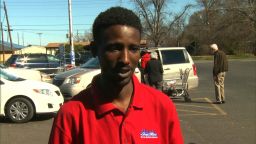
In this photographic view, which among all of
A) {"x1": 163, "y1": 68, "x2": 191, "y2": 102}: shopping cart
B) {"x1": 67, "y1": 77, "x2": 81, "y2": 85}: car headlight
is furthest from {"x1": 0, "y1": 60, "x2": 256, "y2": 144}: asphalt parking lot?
{"x1": 67, "y1": 77, "x2": 81, "y2": 85}: car headlight

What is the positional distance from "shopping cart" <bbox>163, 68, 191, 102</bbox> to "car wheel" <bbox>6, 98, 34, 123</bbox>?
5280 millimetres

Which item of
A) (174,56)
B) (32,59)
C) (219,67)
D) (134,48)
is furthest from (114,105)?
(32,59)

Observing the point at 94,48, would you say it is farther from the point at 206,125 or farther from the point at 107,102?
the point at 206,125

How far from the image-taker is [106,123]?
2.25 meters

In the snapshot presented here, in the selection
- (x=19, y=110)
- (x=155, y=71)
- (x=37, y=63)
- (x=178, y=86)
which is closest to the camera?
(x=19, y=110)

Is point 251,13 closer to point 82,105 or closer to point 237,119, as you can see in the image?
point 237,119

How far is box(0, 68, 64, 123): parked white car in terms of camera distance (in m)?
12.0

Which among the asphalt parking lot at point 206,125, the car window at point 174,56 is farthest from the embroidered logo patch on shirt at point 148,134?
the car window at point 174,56

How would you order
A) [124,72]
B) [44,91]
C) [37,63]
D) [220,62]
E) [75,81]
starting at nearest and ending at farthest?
[124,72] < [44,91] < [220,62] < [75,81] < [37,63]

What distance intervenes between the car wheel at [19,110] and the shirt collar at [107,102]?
9.88 metres

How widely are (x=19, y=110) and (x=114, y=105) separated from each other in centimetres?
1009

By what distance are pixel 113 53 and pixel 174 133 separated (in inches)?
18.9

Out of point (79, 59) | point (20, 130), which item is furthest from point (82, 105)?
point (79, 59)

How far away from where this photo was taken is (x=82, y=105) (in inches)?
89.7
